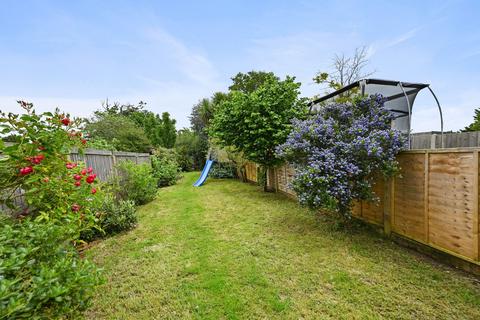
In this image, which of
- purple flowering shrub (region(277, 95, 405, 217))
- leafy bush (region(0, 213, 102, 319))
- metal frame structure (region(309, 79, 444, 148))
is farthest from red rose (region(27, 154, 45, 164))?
metal frame structure (region(309, 79, 444, 148))

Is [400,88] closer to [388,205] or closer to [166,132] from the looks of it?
[388,205]

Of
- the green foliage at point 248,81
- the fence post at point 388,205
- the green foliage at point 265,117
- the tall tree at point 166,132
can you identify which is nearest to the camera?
the fence post at point 388,205

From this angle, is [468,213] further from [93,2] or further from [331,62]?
[331,62]

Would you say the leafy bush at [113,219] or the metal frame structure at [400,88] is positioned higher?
the metal frame structure at [400,88]

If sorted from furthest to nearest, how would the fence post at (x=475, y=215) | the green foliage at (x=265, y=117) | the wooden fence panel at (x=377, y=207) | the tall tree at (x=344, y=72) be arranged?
the tall tree at (x=344, y=72), the green foliage at (x=265, y=117), the wooden fence panel at (x=377, y=207), the fence post at (x=475, y=215)

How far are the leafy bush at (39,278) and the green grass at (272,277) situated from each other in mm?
1102

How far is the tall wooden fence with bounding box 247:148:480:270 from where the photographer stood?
7.89 ft

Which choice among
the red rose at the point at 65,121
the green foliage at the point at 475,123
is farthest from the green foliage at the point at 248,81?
the red rose at the point at 65,121

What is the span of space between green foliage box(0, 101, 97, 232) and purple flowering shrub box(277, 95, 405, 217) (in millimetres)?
3112

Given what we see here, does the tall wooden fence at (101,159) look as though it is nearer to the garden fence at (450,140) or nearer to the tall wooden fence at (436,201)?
the tall wooden fence at (436,201)

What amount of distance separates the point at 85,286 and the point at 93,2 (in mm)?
6111

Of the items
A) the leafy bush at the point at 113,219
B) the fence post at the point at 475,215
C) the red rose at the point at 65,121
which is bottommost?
the leafy bush at the point at 113,219

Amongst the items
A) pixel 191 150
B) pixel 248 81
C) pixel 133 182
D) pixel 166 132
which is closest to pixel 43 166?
pixel 133 182

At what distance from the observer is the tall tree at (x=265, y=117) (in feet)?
21.5
